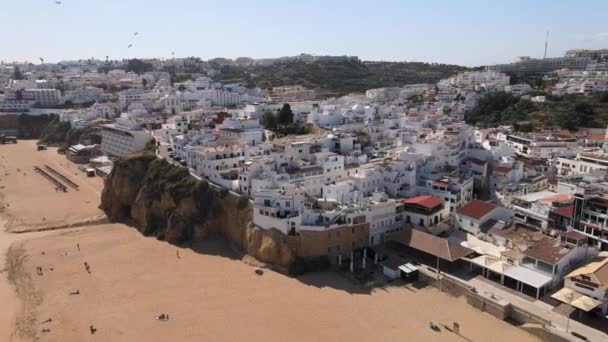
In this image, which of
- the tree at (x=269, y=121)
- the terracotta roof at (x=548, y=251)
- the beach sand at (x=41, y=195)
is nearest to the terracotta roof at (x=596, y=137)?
the terracotta roof at (x=548, y=251)

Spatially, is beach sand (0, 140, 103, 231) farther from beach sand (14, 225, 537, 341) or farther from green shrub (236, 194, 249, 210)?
green shrub (236, 194, 249, 210)

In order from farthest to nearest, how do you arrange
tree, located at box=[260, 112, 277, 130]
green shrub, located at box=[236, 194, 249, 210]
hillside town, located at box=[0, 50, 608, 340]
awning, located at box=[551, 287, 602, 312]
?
1. tree, located at box=[260, 112, 277, 130]
2. green shrub, located at box=[236, 194, 249, 210]
3. hillside town, located at box=[0, 50, 608, 340]
4. awning, located at box=[551, 287, 602, 312]

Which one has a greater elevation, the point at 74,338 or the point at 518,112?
the point at 518,112

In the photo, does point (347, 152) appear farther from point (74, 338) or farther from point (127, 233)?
point (74, 338)

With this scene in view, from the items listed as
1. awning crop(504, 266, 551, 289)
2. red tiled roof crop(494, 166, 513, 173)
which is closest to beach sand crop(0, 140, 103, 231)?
awning crop(504, 266, 551, 289)

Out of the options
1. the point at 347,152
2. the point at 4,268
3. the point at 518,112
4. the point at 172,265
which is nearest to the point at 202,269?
the point at 172,265

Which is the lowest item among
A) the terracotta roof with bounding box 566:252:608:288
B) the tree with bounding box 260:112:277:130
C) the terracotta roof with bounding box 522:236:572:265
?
the terracotta roof with bounding box 566:252:608:288

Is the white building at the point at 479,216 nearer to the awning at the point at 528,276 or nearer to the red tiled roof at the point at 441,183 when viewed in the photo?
the red tiled roof at the point at 441,183

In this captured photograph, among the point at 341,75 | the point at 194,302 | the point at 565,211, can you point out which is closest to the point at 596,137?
the point at 565,211
